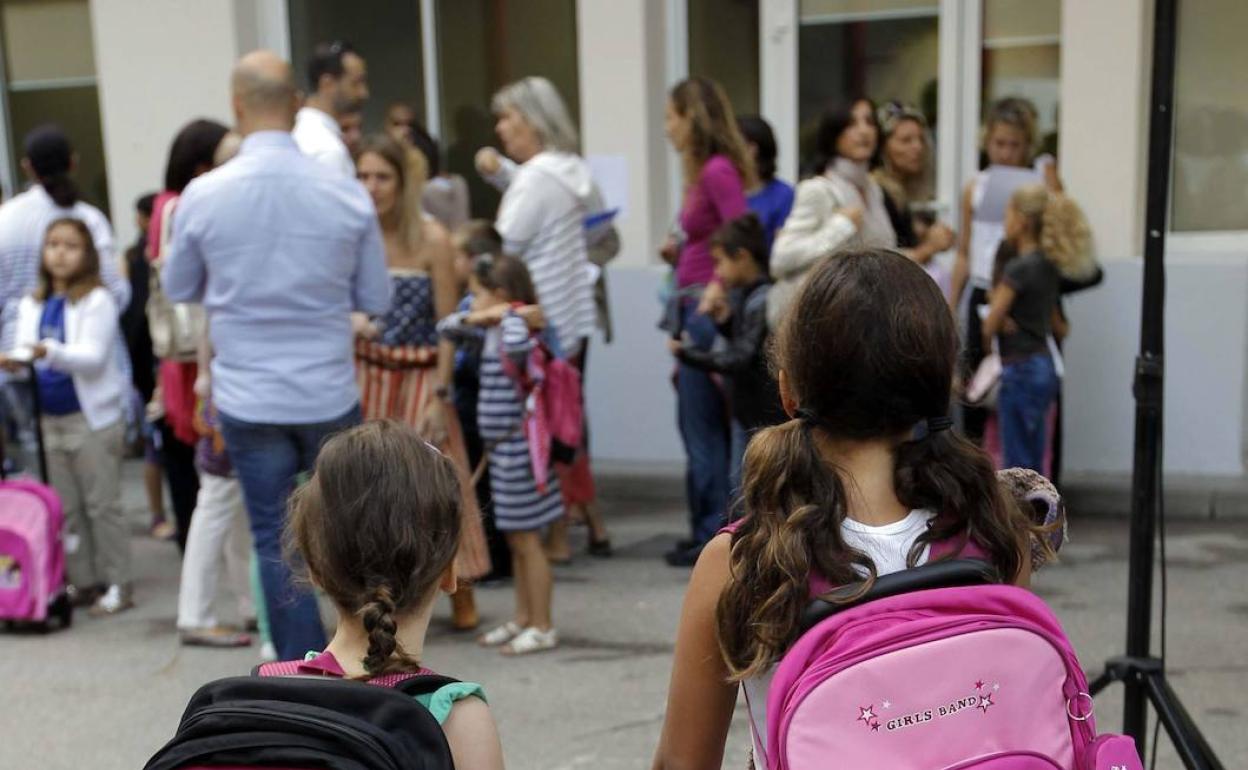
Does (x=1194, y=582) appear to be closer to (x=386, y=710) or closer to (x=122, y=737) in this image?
(x=122, y=737)

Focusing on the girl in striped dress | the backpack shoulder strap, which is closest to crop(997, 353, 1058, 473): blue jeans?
the girl in striped dress

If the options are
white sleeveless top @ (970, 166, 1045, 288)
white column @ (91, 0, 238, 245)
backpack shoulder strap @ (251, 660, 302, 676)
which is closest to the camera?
backpack shoulder strap @ (251, 660, 302, 676)

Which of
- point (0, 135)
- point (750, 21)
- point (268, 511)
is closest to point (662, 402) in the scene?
point (750, 21)

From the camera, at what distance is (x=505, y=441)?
213 inches

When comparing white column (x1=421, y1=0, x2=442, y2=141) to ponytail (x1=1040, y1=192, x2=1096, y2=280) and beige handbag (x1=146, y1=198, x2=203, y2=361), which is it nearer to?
beige handbag (x1=146, y1=198, x2=203, y2=361)

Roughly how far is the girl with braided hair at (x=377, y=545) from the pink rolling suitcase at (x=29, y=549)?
419 cm

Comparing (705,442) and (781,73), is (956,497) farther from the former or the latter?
(781,73)

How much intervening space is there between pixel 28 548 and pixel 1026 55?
544 cm

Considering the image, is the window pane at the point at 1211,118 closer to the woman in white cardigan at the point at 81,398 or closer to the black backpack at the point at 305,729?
the woman in white cardigan at the point at 81,398

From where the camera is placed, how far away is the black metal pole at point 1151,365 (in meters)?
3.67

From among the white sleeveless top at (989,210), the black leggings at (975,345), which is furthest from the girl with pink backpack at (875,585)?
the white sleeveless top at (989,210)

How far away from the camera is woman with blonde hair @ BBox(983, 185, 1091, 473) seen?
20.7 feet

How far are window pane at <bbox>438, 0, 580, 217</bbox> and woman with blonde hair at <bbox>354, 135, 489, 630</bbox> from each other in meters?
3.37

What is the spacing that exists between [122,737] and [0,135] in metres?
6.99
